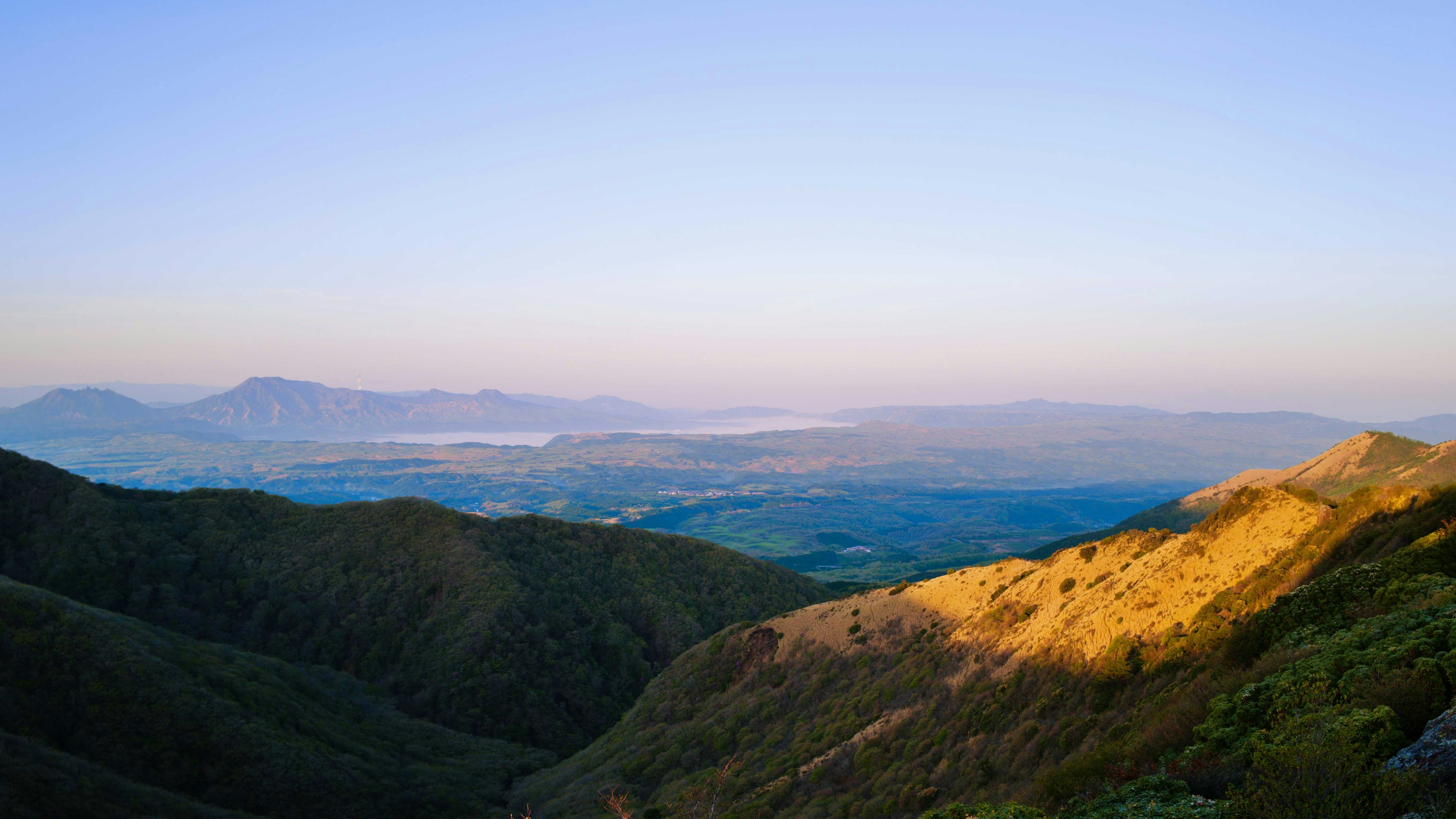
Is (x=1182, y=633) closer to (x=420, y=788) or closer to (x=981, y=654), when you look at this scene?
(x=981, y=654)

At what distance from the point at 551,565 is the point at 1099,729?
8516cm

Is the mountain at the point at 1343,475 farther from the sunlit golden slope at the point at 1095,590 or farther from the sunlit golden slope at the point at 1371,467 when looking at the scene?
the sunlit golden slope at the point at 1095,590

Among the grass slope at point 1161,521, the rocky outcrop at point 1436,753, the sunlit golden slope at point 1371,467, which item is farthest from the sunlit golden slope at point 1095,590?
the grass slope at point 1161,521

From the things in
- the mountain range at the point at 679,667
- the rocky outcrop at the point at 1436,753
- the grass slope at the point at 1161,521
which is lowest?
the grass slope at the point at 1161,521

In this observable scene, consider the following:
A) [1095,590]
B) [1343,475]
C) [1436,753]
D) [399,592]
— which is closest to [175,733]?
[399,592]

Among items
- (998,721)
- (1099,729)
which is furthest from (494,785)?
(1099,729)

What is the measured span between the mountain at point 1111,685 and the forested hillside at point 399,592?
71.6 ft

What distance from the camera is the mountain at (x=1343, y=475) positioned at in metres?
132

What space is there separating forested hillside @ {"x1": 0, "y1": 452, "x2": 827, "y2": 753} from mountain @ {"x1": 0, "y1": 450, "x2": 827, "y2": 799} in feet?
0.70

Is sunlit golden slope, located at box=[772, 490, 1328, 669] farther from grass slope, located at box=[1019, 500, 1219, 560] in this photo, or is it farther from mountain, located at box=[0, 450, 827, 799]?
grass slope, located at box=[1019, 500, 1219, 560]

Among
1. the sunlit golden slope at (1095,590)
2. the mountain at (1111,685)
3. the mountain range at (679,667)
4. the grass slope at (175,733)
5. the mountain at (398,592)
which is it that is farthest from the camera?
the mountain at (398,592)

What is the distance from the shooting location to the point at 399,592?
279ft

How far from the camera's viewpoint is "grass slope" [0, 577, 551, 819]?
43125 mm

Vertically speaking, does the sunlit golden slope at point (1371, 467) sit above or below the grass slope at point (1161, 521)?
above
